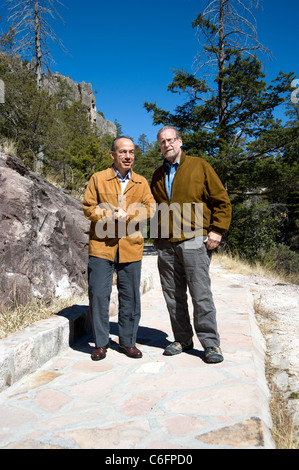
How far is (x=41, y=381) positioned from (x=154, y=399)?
3.03 feet

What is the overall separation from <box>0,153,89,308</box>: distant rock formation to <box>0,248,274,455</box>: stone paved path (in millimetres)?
1111

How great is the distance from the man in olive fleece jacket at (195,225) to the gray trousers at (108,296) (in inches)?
13.6

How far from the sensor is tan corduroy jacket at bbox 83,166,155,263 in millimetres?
3230

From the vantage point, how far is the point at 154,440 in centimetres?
203

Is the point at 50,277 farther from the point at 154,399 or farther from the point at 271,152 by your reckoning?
the point at 271,152

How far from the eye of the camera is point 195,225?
312cm

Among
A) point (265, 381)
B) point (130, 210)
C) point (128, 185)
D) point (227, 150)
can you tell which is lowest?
point (265, 381)

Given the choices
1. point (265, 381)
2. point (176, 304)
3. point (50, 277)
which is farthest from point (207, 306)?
point (50, 277)

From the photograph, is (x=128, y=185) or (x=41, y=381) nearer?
(x=41, y=381)

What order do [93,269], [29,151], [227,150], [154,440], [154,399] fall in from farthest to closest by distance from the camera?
[29,151] < [227,150] < [93,269] < [154,399] < [154,440]

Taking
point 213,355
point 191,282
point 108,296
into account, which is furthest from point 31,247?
point 213,355

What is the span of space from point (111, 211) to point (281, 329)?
2.95 m

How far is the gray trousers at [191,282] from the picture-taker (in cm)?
310

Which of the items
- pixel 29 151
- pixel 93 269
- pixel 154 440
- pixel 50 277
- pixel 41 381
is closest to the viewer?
pixel 154 440
